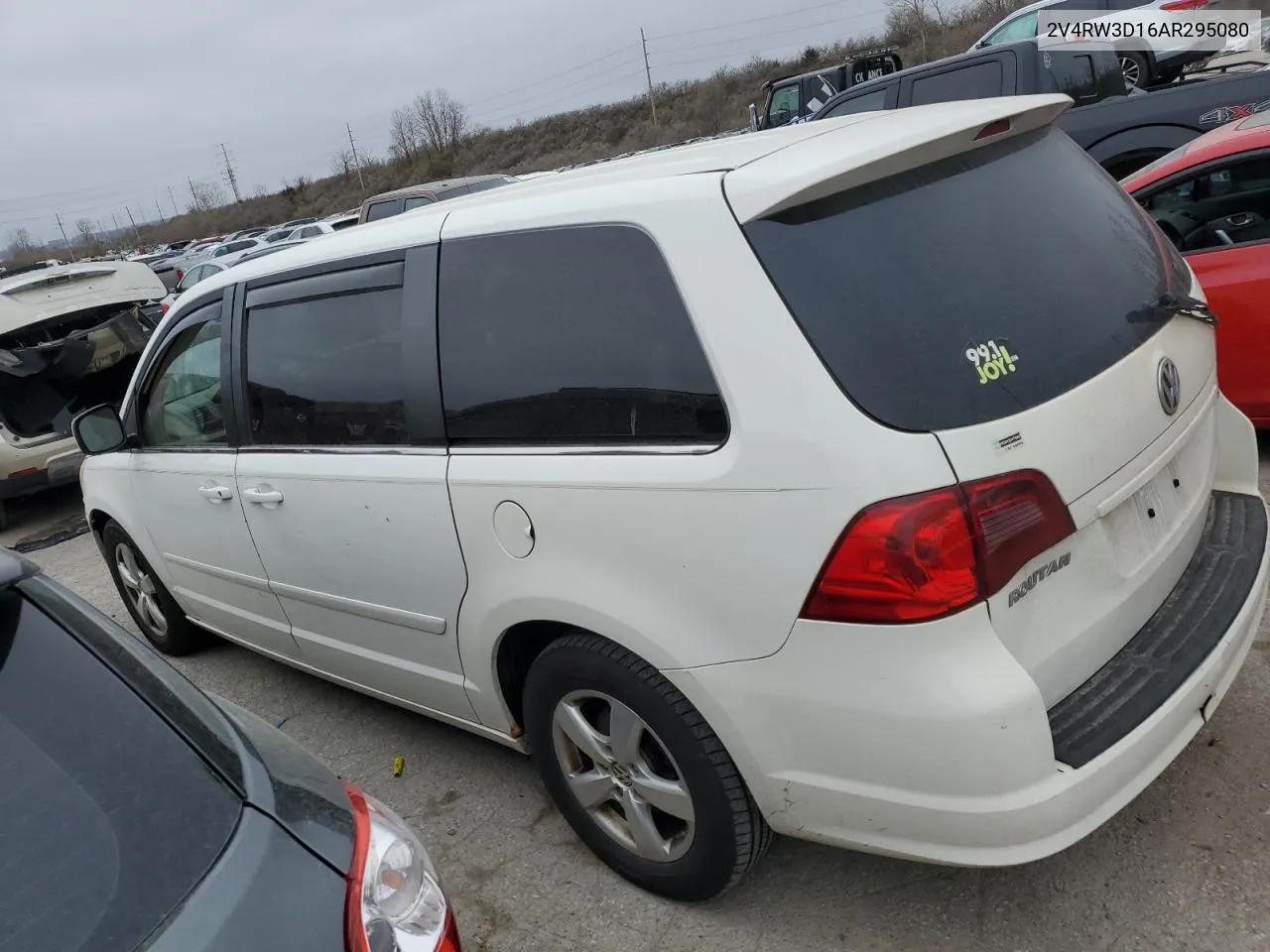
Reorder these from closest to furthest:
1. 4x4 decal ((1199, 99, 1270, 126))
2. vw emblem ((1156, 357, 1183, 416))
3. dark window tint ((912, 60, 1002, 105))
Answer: vw emblem ((1156, 357, 1183, 416)) < 4x4 decal ((1199, 99, 1270, 126)) < dark window tint ((912, 60, 1002, 105))

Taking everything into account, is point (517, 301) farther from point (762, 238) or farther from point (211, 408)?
point (211, 408)

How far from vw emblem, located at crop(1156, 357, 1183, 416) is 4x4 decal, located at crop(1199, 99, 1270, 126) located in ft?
16.2

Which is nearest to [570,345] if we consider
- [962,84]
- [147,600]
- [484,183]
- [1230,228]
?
[147,600]

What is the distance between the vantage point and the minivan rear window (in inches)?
73.6

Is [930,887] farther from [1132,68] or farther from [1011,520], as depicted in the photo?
[1132,68]

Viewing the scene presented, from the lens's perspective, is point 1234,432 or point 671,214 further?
point 1234,432

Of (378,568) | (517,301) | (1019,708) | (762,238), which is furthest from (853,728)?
(378,568)

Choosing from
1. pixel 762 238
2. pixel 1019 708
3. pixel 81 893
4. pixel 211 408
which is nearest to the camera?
A: pixel 81 893

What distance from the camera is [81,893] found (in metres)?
1.33

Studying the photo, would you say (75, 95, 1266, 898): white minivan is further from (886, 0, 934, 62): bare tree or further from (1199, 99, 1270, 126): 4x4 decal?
(886, 0, 934, 62): bare tree

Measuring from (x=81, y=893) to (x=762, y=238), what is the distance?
5.35 ft

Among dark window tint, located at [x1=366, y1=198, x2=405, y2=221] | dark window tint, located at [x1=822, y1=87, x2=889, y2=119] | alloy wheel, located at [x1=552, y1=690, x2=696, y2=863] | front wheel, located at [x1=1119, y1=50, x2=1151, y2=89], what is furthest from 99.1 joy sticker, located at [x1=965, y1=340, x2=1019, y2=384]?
dark window tint, located at [x1=366, y1=198, x2=405, y2=221]

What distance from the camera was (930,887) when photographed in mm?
2379

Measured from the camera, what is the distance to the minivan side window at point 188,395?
3.54 metres
